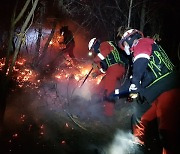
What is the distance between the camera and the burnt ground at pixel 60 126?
5617 mm

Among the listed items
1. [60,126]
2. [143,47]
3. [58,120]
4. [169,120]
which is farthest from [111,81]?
[169,120]

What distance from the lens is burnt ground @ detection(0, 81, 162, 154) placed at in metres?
5.62

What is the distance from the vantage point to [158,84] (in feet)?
17.1

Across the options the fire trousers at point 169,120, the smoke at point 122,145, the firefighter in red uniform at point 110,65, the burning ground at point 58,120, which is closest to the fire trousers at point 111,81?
the firefighter in red uniform at point 110,65

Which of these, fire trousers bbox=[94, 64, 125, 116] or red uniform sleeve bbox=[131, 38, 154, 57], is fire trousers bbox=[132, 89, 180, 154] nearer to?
red uniform sleeve bbox=[131, 38, 154, 57]

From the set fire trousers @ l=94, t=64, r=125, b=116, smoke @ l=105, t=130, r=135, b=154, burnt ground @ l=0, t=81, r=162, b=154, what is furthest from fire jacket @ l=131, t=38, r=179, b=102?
fire trousers @ l=94, t=64, r=125, b=116

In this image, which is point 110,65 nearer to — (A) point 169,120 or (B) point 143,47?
(B) point 143,47

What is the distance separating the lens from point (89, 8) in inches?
587

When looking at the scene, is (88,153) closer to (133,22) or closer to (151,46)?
(151,46)

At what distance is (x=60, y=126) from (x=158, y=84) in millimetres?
2871

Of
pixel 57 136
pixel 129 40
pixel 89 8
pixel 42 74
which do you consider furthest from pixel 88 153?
pixel 89 8

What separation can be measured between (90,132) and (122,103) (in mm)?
2602

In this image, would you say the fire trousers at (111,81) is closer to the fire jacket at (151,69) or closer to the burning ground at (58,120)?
the burning ground at (58,120)

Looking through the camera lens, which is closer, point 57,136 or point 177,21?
point 57,136
